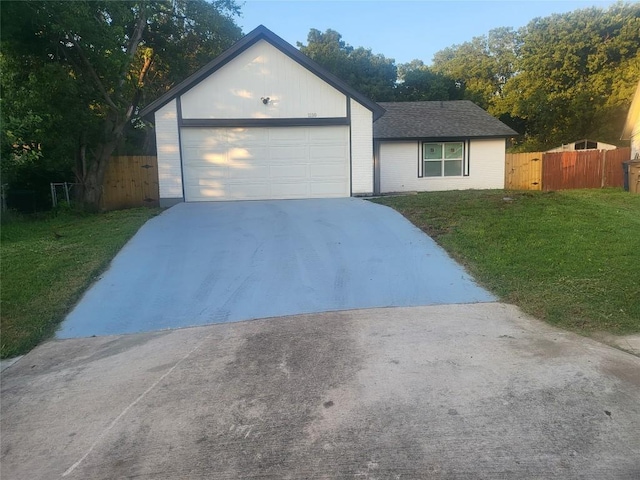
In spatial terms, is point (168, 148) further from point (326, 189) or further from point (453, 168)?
point (453, 168)

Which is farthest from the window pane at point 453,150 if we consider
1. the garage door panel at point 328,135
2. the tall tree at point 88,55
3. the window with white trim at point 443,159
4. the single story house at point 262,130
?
the tall tree at point 88,55

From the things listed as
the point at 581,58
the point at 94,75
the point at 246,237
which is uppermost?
the point at 581,58

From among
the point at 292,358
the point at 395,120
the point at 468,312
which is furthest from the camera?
the point at 395,120

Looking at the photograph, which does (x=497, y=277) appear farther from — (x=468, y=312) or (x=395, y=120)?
(x=395, y=120)

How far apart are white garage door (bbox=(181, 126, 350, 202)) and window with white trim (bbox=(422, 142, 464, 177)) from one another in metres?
5.42

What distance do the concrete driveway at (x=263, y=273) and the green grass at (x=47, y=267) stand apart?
254mm

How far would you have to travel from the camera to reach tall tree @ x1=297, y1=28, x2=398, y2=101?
37250mm

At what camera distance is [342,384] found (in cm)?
429

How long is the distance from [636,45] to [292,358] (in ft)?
135

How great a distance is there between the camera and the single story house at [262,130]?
1535 cm

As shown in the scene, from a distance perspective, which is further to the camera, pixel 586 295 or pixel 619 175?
pixel 619 175

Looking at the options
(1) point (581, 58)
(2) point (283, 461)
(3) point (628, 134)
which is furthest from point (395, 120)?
(1) point (581, 58)

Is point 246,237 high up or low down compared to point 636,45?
down

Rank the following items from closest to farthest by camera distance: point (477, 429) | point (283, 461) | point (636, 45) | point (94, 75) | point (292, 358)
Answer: point (283, 461), point (477, 429), point (292, 358), point (94, 75), point (636, 45)
